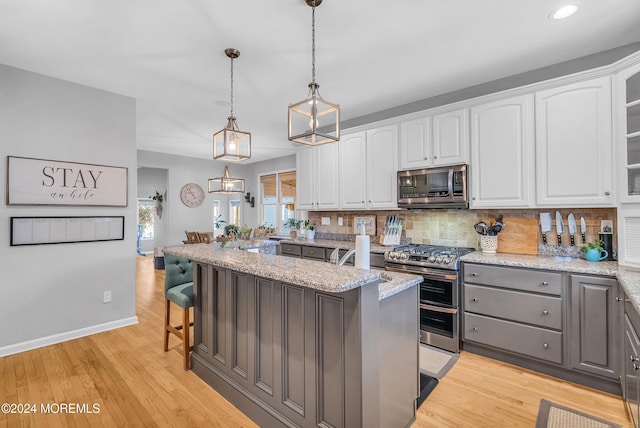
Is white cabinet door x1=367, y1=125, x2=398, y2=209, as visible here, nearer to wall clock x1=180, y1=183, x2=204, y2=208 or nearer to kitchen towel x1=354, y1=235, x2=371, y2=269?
kitchen towel x1=354, y1=235, x2=371, y2=269

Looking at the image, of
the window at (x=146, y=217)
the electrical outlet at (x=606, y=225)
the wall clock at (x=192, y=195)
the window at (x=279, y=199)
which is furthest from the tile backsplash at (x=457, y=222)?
the window at (x=146, y=217)

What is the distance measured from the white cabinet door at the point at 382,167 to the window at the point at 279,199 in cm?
308

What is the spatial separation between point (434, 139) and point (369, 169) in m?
0.88

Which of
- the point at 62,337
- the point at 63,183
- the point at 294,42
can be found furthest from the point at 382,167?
the point at 62,337

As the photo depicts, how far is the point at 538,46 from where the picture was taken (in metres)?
2.50

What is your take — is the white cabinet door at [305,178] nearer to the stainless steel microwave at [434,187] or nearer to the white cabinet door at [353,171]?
the white cabinet door at [353,171]

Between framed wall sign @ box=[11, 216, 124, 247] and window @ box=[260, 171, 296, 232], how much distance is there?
3748mm

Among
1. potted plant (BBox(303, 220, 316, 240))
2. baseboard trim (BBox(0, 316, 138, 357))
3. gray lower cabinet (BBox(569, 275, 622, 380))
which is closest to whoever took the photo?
gray lower cabinet (BBox(569, 275, 622, 380))

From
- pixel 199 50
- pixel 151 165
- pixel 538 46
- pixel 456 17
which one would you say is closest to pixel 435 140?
pixel 538 46

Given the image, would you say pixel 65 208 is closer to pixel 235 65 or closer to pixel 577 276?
pixel 235 65

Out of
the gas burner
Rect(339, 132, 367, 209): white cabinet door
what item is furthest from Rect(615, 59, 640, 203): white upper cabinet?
Rect(339, 132, 367, 209): white cabinet door

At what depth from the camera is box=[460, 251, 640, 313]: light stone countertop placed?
6.16 ft

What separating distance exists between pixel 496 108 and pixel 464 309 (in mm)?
1942

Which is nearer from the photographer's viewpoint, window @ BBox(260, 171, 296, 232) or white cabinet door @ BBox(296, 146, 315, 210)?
white cabinet door @ BBox(296, 146, 315, 210)
